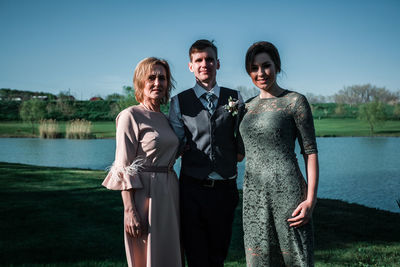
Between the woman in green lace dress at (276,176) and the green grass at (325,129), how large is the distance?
3187 centimetres

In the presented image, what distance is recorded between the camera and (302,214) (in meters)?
2.23

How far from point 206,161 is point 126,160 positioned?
66 cm

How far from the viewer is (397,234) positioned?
19.7 ft

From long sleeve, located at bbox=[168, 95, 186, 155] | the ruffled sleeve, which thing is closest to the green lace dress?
long sleeve, located at bbox=[168, 95, 186, 155]

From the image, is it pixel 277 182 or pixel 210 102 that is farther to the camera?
pixel 210 102

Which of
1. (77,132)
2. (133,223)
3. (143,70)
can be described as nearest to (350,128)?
(77,132)

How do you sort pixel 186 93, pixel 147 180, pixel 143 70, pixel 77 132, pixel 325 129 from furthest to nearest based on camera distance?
1. pixel 325 129
2. pixel 77 132
3. pixel 186 93
4. pixel 143 70
5. pixel 147 180

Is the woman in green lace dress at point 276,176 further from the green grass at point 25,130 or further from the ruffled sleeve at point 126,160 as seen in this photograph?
the green grass at point 25,130

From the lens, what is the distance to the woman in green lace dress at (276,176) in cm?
226

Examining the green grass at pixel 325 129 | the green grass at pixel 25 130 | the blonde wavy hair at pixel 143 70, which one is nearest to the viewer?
the blonde wavy hair at pixel 143 70

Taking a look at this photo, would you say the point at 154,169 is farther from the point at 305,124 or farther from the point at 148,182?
the point at 305,124

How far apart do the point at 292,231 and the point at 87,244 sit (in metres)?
3.84

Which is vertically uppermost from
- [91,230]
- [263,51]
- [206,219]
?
[263,51]

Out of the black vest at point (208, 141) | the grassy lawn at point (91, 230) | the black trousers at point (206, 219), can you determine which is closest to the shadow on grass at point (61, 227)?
the grassy lawn at point (91, 230)
